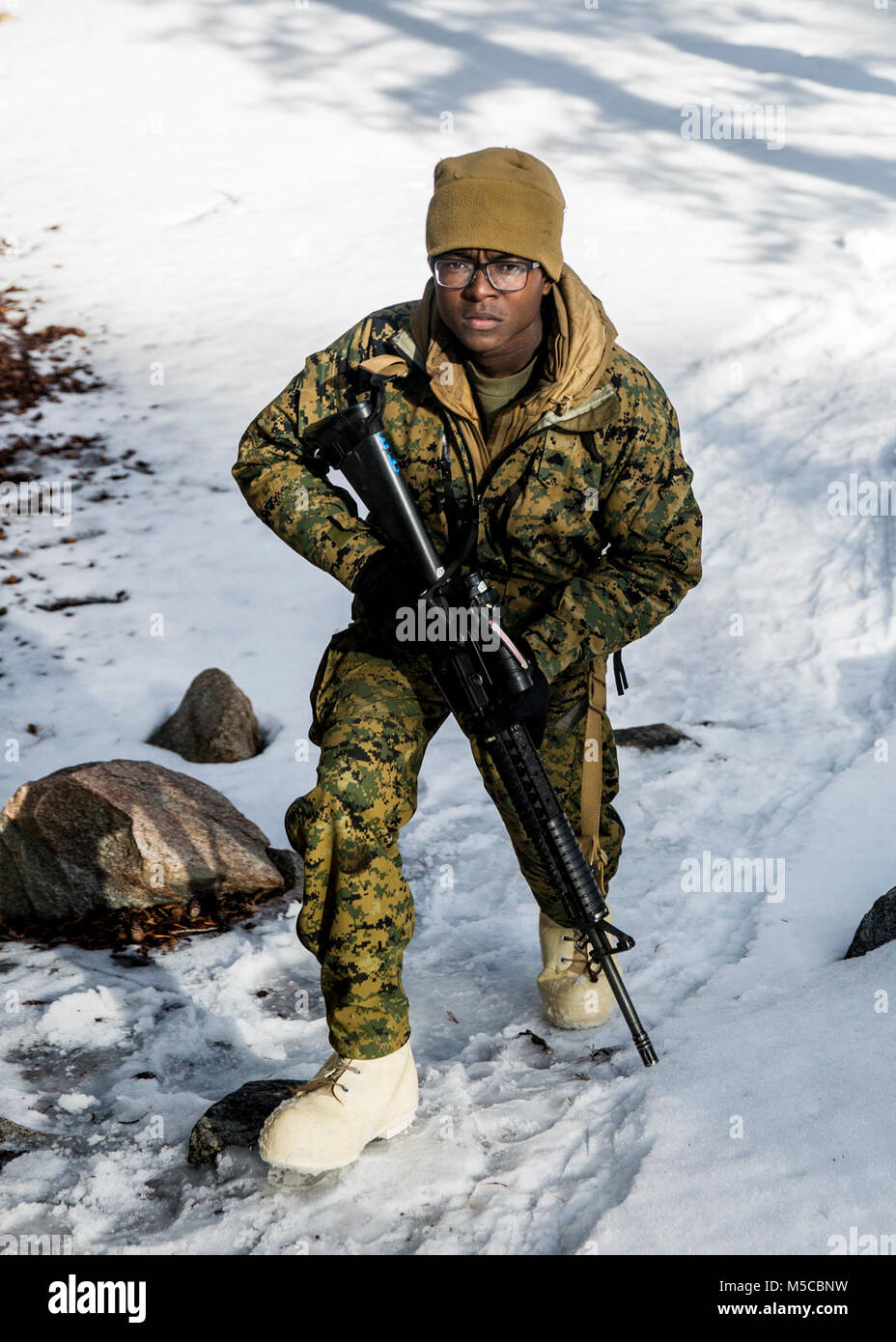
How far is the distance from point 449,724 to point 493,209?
12.1 feet

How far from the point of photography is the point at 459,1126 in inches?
126

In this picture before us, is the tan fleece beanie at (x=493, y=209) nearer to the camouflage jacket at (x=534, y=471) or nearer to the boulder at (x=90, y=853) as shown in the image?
the camouflage jacket at (x=534, y=471)

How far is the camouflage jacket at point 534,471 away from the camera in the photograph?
3.23 metres

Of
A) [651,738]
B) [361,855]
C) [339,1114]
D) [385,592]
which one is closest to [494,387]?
[385,592]

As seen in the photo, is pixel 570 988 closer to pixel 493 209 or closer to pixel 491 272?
pixel 491 272

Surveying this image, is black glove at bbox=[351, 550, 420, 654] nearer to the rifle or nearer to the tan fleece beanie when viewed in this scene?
the rifle

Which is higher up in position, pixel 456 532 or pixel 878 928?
pixel 456 532

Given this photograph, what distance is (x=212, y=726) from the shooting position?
19.2 feet

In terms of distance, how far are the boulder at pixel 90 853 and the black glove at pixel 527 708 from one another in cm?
185

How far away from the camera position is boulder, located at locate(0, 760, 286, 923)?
14.7ft

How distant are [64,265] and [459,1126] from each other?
35.7 feet

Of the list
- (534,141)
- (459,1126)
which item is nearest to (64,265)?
(534,141)

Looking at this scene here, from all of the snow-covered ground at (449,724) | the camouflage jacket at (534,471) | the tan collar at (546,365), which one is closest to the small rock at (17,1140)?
the snow-covered ground at (449,724)

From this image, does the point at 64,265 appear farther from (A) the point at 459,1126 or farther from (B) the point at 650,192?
(A) the point at 459,1126
